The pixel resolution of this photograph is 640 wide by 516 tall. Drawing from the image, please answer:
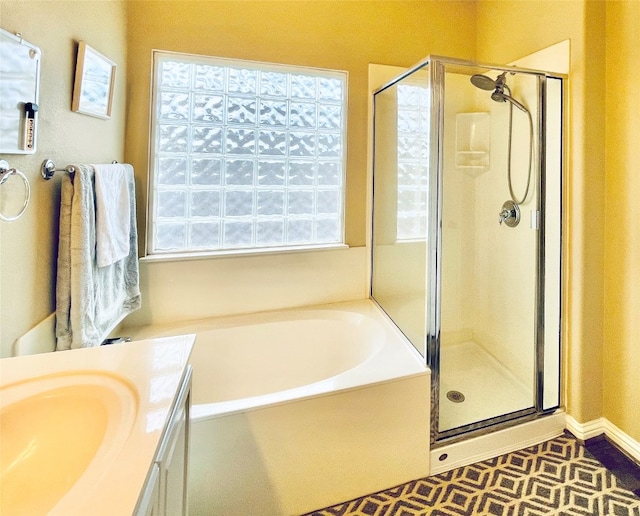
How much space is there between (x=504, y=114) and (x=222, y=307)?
1.99 meters

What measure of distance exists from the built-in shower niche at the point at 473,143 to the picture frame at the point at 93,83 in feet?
5.69

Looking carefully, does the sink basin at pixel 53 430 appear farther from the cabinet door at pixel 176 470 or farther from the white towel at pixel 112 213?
the white towel at pixel 112 213

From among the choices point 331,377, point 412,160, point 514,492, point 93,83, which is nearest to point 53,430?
point 331,377

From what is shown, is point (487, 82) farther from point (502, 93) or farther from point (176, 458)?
point (176, 458)

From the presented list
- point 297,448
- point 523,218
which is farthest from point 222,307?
point 523,218

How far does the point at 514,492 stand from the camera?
1539 mm

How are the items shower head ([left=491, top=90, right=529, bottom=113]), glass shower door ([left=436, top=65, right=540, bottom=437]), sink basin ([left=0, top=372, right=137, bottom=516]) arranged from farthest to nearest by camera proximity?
shower head ([left=491, top=90, right=529, bottom=113])
glass shower door ([left=436, top=65, right=540, bottom=437])
sink basin ([left=0, top=372, right=137, bottom=516])

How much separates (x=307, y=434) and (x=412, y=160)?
1.44m

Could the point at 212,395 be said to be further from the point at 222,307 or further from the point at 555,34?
the point at 555,34

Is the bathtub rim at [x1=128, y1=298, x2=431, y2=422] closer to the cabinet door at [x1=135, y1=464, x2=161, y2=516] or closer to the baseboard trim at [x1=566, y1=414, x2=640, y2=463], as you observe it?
the cabinet door at [x1=135, y1=464, x2=161, y2=516]

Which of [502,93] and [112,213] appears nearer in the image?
[112,213]

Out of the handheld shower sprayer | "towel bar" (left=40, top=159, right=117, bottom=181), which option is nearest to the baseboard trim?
the handheld shower sprayer

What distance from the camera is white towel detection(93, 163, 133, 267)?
1417mm

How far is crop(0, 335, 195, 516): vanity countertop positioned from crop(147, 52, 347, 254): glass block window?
1298 mm
